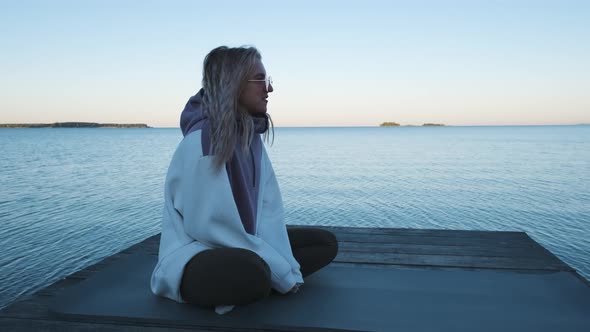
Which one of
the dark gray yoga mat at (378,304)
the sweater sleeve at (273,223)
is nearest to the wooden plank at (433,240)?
the dark gray yoga mat at (378,304)

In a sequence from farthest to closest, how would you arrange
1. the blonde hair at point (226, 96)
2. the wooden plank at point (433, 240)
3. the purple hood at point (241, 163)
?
1. the wooden plank at point (433, 240)
2. the purple hood at point (241, 163)
3. the blonde hair at point (226, 96)

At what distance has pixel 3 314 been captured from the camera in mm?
2434

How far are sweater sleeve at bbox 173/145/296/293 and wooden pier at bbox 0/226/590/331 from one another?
0.46 m

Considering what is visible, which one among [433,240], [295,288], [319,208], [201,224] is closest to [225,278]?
[201,224]

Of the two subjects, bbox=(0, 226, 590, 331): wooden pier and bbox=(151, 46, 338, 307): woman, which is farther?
bbox=(0, 226, 590, 331): wooden pier

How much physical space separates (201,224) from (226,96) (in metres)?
0.66

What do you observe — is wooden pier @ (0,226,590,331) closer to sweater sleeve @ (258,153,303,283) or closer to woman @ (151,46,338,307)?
woman @ (151,46,338,307)

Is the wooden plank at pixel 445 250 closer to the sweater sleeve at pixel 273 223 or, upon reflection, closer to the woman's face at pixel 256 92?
the sweater sleeve at pixel 273 223

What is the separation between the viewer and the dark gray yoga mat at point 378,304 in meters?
→ 2.23

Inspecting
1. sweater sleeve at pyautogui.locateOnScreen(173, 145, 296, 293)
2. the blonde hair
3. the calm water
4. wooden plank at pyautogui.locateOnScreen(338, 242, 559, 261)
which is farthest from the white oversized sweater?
the calm water

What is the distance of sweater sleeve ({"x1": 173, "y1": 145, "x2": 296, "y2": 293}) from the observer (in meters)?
2.11

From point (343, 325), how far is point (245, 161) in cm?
101

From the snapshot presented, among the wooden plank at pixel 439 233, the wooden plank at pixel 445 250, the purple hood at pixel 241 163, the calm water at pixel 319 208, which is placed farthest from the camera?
the calm water at pixel 319 208

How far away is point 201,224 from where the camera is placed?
7.01 ft
